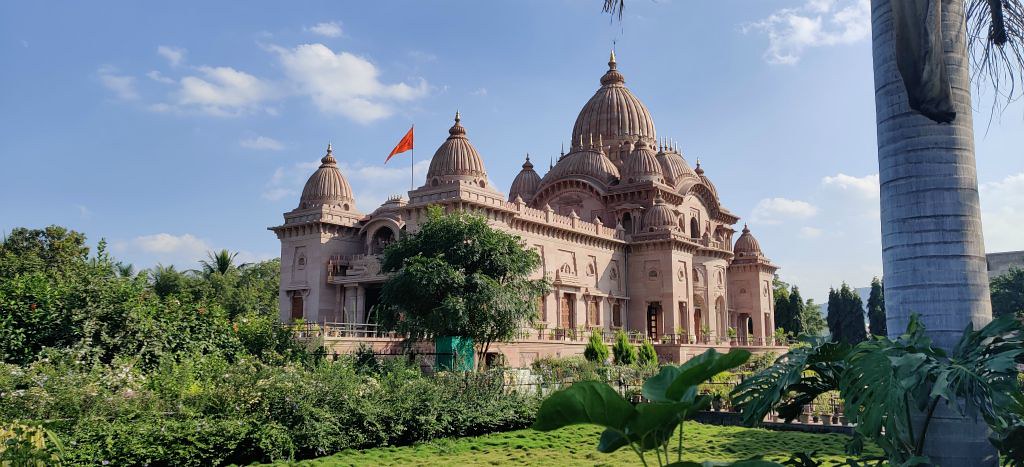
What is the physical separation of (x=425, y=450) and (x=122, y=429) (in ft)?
15.0

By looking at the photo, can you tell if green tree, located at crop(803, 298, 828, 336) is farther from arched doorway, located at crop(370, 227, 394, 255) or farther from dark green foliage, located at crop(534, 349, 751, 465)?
dark green foliage, located at crop(534, 349, 751, 465)

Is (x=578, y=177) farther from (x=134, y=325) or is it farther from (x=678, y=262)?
(x=134, y=325)

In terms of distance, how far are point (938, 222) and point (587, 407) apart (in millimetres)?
2887

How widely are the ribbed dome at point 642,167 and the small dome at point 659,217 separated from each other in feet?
4.65

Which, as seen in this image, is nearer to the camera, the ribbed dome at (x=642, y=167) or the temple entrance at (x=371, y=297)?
the temple entrance at (x=371, y=297)

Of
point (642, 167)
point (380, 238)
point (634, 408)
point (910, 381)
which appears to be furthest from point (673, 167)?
point (634, 408)

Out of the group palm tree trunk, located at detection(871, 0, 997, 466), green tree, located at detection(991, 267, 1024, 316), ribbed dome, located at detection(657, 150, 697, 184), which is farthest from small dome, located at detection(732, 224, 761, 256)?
palm tree trunk, located at detection(871, 0, 997, 466)

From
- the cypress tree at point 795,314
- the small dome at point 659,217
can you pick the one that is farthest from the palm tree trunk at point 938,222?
the cypress tree at point 795,314

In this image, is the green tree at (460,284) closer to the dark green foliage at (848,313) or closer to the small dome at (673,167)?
the small dome at (673,167)

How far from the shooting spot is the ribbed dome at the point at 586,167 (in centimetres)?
3953

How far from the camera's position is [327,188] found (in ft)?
105

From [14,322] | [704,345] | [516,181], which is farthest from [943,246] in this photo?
[516,181]

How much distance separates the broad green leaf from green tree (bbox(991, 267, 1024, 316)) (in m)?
50.9

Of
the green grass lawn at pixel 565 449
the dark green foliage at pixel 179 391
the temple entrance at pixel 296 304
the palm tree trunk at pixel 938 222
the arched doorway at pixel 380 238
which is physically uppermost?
the arched doorway at pixel 380 238
